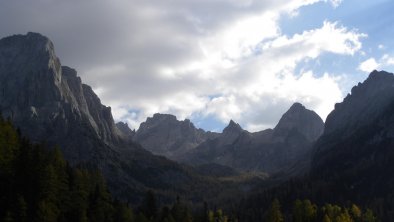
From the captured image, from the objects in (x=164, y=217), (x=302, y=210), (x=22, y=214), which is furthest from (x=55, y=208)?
(x=302, y=210)

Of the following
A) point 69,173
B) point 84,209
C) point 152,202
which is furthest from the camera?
point 152,202

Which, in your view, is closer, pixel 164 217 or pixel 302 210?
pixel 164 217

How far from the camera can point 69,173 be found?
448 feet

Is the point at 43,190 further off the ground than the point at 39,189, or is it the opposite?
the point at 39,189

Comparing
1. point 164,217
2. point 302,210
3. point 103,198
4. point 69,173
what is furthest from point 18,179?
point 302,210

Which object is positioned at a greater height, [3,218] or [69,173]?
A: [69,173]

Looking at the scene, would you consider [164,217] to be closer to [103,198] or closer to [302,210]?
[103,198]

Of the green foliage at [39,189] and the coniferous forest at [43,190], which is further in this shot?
the coniferous forest at [43,190]

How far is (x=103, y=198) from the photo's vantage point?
142125 millimetres

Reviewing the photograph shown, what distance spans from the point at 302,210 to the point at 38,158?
107 metres

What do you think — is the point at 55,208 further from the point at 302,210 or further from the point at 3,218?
the point at 302,210

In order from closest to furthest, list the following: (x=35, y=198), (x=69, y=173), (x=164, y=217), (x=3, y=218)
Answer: (x=3, y=218), (x=35, y=198), (x=69, y=173), (x=164, y=217)

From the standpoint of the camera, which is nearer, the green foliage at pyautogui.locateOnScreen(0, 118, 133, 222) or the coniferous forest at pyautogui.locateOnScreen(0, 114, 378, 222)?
the green foliage at pyautogui.locateOnScreen(0, 118, 133, 222)

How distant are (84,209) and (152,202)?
49738 millimetres
